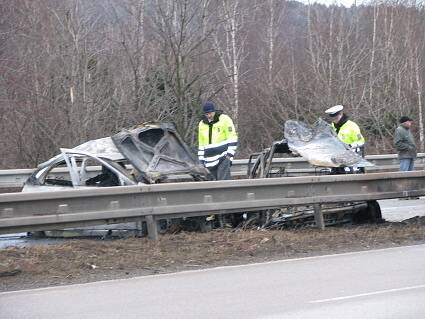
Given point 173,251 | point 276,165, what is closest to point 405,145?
point 276,165

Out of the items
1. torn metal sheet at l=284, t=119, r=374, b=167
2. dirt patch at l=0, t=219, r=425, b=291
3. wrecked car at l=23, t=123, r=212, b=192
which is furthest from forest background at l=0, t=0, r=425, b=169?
dirt patch at l=0, t=219, r=425, b=291

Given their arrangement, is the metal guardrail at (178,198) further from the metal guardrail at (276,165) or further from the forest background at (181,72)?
the forest background at (181,72)

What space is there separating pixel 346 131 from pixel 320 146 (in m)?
0.93

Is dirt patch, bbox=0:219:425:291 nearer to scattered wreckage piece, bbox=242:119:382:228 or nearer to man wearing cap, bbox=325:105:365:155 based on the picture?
scattered wreckage piece, bbox=242:119:382:228

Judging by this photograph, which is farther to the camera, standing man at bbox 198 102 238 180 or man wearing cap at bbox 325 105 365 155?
man wearing cap at bbox 325 105 365 155

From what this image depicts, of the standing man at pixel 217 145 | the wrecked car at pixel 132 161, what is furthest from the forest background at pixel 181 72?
the wrecked car at pixel 132 161

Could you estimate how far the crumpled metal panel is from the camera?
10086mm

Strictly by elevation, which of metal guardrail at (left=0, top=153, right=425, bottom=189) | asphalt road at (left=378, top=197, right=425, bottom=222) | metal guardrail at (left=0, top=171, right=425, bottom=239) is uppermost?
metal guardrail at (left=0, top=171, right=425, bottom=239)

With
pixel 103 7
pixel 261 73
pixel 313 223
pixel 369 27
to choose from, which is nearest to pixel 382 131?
pixel 261 73

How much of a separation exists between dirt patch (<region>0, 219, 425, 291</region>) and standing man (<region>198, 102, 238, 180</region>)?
1272mm

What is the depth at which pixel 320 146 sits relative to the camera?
1056 cm

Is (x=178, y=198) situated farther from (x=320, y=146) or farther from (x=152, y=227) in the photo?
(x=320, y=146)

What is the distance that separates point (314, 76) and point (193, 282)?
71.5 feet

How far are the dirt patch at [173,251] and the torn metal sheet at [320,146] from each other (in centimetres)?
100
